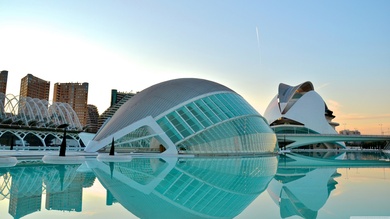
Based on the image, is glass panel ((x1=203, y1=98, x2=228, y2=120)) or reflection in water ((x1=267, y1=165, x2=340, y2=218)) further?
glass panel ((x1=203, y1=98, x2=228, y2=120))

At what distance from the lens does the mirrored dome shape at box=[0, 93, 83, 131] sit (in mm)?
44938

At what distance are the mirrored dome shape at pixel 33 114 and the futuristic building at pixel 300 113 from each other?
48.5 meters

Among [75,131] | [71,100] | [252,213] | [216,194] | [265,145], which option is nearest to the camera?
[252,213]

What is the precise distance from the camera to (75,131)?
53.9m

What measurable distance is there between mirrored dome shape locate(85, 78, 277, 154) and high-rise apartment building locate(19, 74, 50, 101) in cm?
5725

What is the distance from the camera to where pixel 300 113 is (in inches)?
2945

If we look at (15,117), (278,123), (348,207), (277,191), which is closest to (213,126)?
(277,191)

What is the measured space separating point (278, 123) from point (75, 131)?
49089 millimetres

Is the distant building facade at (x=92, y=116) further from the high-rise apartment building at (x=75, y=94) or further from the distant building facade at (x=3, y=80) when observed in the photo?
the distant building facade at (x=3, y=80)

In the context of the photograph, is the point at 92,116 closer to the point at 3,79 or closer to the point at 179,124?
the point at 3,79

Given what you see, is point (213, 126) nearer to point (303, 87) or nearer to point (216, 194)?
point (216, 194)

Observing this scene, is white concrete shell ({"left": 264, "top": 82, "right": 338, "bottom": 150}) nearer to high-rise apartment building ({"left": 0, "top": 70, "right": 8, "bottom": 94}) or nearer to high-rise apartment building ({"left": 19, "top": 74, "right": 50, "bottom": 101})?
high-rise apartment building ({"left": 19, "top": 74, "right": 50, "bottom": 101})

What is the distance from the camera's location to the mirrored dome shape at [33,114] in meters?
44.9

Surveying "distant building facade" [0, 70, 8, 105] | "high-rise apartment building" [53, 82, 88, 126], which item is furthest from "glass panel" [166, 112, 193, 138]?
"high-rise apartment building" [53, 82, 88, 126]
